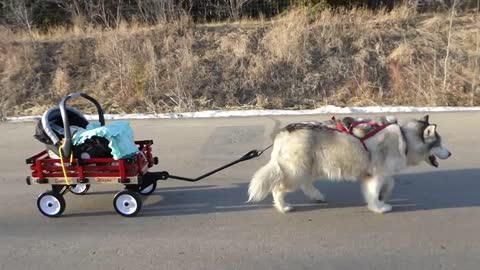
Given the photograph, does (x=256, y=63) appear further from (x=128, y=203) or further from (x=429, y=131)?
(x=128, y=203)

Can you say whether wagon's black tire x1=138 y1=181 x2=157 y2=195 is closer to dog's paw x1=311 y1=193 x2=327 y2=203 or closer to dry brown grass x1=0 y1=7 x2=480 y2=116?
dog's paw x1=311 y1=193 x2=327 y2=203

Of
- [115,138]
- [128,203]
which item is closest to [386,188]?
[128,203]

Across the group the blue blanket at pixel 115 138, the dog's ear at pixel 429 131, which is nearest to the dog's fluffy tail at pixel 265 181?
the blue blanket at pixel 115 138

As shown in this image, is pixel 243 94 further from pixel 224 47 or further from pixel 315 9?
pixel 315 9

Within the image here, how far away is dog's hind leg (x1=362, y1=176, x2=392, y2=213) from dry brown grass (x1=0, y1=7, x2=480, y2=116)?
28.2 feet

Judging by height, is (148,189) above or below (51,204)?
below

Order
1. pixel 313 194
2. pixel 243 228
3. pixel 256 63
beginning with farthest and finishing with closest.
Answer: pixel 256 63
pixel 313 194
pixel 243 228

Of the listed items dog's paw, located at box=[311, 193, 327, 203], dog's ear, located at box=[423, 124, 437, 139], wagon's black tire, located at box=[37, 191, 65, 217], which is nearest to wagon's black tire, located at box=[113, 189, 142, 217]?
wagon's black tire, located at box=[37, 191, 65, 217]

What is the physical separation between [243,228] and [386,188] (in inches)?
61.6

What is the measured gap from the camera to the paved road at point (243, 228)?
4547 millimetres

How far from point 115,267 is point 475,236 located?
3.22m

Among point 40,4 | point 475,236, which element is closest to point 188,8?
point 40,4

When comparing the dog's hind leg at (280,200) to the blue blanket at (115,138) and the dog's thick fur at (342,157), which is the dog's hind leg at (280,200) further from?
the blue blanket at (115,138)

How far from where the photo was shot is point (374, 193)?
5504 mm
